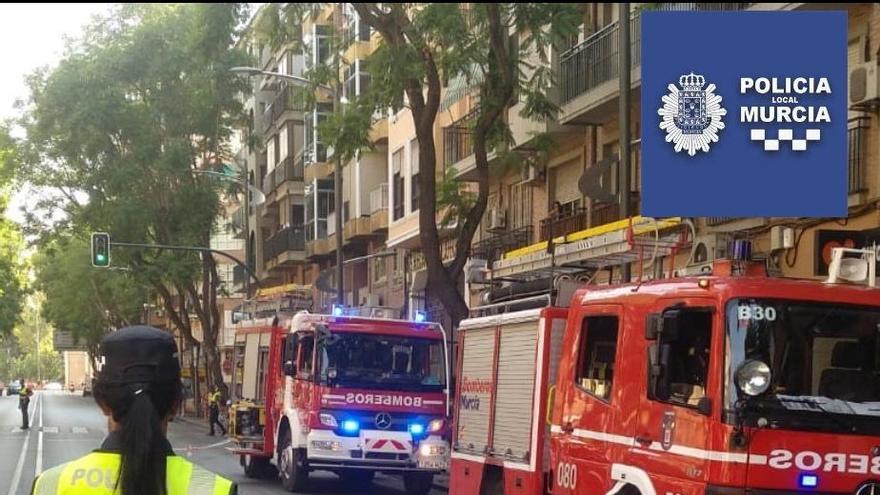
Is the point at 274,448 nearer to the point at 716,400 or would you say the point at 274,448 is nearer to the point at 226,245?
the point at 716,400

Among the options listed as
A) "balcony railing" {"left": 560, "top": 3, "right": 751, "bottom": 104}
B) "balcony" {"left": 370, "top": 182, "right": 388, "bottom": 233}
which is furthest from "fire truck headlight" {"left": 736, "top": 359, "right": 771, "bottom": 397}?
"balcony" {"left": 370, "top": 182, "right": 388, "bottom": 233}

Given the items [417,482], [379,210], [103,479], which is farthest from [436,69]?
[379,210]

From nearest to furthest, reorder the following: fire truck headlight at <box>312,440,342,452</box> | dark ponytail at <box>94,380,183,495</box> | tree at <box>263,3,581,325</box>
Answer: dark ponytail at <box>94,380,183,495</box> < tree at <box>263,3,581,325</box> < fire truck headlight at <box>312,440,342,452</box>

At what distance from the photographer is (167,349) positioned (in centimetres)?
305

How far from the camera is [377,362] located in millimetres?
18000

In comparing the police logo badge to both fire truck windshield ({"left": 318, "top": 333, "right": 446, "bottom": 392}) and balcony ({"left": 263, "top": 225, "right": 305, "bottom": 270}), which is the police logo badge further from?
balcony ({"left": 263, "top": 225, "right": 305, "bottom": 270})

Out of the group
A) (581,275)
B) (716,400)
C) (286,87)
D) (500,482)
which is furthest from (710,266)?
(286,87)

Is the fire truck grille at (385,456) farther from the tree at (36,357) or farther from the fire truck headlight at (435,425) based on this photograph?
the tree at (36,357)

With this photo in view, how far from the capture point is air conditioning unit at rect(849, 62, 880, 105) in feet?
52.2

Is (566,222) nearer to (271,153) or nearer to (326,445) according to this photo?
(326,445)

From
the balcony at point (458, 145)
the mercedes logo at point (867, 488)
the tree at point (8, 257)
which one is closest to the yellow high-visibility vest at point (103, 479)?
the mercedes logo at point (867, 488)

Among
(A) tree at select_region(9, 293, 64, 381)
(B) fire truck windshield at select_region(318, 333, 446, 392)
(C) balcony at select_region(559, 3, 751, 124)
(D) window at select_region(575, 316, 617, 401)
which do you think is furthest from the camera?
(A) tree at select_region(9, 293, 64, 381)

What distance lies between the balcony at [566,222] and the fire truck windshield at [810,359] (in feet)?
52.6

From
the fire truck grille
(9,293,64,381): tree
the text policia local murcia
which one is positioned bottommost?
(9,293,64,381): tree
